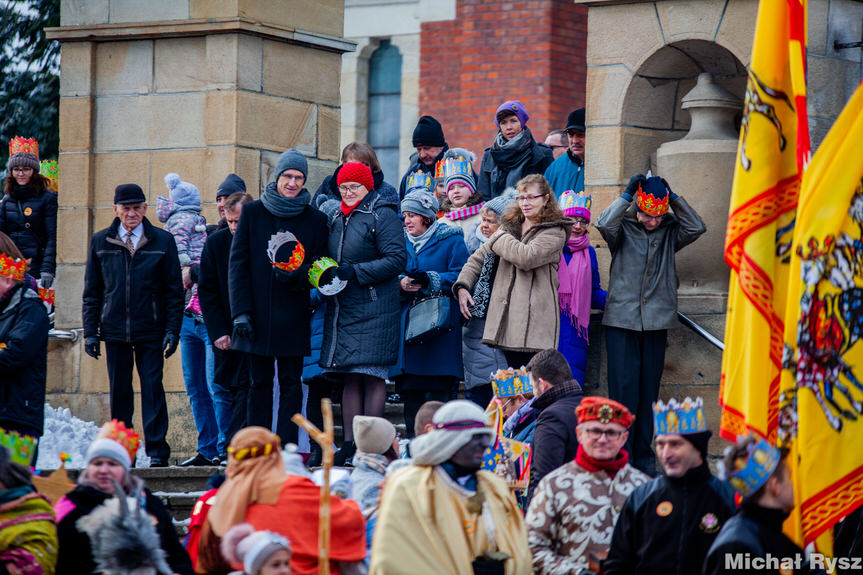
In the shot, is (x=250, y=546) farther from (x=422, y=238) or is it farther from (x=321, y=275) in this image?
(x=422, y=238)

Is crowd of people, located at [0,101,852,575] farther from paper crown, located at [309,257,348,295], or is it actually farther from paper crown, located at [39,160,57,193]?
paper crown, located at [39,160,57,193]

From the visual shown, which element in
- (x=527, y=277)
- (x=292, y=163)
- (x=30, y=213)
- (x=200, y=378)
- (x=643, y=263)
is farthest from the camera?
(x=30, y=213)

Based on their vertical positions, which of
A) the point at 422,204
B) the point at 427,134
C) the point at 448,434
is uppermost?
the point at 427,134

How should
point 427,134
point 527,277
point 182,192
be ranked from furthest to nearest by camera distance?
point 427,134 < point 182,192 < point 527,277

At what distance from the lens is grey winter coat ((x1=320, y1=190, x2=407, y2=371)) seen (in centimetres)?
1011

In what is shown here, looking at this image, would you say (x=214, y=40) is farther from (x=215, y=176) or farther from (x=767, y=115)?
(x=767, y=115)

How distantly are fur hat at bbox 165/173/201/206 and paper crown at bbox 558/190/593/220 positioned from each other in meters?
2.69

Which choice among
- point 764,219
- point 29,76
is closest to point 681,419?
point 764,219

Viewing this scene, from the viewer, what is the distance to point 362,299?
10219 millimetres

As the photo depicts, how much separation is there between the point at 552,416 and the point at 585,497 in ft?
3.58

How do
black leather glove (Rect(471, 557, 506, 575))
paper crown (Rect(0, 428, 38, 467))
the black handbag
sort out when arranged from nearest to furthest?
black leather glove (Rect(471, 557, 506, 575)) → paper crown (Rect(0, 428, 38, 467)) → the black handbag

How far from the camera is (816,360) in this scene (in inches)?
285

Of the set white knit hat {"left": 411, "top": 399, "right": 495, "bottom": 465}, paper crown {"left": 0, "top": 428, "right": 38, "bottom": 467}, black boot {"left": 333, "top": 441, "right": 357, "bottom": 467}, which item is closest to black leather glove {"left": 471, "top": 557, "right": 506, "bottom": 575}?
white knit hat {"left": 411, "top": 399, "right": 495, "bottom": 465}

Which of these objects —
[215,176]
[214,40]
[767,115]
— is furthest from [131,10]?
[767,115]
